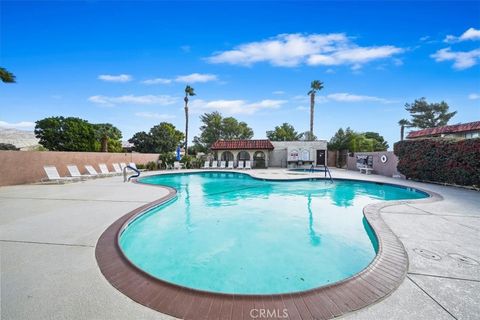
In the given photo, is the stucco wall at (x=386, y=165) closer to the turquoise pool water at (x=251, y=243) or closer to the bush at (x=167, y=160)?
the turquoise pool water at (x=251, y=243)

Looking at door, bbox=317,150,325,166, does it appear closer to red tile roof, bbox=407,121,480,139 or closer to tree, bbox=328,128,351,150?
tree, bbox=328,128,351,150

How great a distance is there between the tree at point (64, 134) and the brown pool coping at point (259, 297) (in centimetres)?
3354

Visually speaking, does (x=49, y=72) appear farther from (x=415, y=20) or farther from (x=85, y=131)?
(x=415, y=20)

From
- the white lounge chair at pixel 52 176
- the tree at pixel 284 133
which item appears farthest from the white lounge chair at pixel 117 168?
the tree at pixel 284 133

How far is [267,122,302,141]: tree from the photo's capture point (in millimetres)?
33875

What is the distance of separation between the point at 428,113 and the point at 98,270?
144 ft

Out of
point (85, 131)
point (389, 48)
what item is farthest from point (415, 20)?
point (85, 131)

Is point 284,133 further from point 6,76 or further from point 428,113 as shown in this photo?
point 6,76

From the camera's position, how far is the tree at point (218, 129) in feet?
122

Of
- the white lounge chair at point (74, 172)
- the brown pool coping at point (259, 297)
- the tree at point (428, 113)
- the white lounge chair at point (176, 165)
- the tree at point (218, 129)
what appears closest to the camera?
the brown pool coping at point (259, 297)

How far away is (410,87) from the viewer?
1764 cm

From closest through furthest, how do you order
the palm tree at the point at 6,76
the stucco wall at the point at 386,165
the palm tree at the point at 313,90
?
the palm tree at the point at 6,76 → the stucco wall at the point at 386,165 → the palm tree at the point at 313,90

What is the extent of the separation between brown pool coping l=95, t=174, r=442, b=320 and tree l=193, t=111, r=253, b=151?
115ft

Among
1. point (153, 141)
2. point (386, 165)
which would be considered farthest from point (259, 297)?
point (153, 141)
